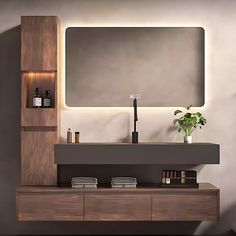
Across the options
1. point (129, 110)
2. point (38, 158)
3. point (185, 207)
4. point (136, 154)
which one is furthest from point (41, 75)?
point (185, 207)

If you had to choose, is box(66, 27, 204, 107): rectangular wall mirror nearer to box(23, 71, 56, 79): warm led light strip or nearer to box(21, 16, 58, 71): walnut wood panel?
box(23, 71, 56, 79): warm led light strip

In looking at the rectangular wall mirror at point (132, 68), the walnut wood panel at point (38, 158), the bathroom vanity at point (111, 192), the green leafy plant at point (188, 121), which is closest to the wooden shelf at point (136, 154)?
the bathroom vanity at point (111, 192)

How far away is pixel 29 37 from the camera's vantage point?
4832 mm

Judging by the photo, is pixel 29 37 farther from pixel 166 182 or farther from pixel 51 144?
pixel 166 182

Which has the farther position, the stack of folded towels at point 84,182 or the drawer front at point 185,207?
the stack of folded towels at point 84,182

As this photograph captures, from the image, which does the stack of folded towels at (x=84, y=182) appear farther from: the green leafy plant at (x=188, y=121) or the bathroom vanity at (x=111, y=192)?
the green leafy plant at (x=188, y=121)

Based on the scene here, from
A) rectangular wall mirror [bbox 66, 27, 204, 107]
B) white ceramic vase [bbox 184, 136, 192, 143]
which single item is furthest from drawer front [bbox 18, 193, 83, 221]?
white ceramic vase [bbox 184, 136, 192, 143]

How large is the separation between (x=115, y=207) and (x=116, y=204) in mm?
29

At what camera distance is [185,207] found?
4.67 m

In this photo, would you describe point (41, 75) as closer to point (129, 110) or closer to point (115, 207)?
point (129, 110)

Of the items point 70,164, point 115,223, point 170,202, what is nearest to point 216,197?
point 170,202

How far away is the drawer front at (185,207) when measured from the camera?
15.3 ft

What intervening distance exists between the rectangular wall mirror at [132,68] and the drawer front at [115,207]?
3.28ft

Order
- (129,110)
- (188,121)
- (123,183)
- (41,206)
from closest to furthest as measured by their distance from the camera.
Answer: (41,206) → (123,183) → (188,121) → (129,110)
